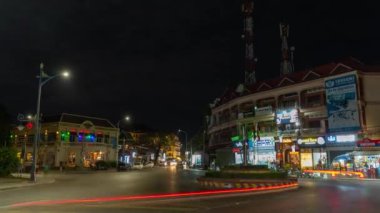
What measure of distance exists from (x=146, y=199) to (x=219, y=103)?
60.6 m

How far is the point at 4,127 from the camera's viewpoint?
160 ft

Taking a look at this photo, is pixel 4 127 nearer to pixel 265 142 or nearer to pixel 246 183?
pixel 246 183

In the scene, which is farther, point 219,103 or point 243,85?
point 219,103

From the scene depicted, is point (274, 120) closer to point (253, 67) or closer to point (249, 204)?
point (253, 67)

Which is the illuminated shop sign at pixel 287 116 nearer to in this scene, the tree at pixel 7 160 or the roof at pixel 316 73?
the roof at pixel 316 73

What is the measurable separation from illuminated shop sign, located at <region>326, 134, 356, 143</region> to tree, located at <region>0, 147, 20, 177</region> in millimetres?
35343

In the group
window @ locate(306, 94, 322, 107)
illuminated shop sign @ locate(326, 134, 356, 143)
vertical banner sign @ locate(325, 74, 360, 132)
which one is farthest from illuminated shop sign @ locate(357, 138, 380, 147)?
window @ locate(306, 94, 322, 107)

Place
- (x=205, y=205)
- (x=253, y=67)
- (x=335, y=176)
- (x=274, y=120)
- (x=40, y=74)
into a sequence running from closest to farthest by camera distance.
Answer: (x=205, y=205), (x=40, y=74), (x=335, y=176), (x=274, y=120), (x=253, y=67)

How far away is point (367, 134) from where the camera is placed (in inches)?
1898

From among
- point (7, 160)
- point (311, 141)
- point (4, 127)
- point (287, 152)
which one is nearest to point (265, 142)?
point (287, 152)

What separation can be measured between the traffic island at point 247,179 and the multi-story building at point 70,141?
2066 inches

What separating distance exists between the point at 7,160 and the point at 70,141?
47190 mm

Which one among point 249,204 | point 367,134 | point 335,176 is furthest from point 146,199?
point 367,134

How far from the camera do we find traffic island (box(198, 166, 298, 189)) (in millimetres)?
27875
